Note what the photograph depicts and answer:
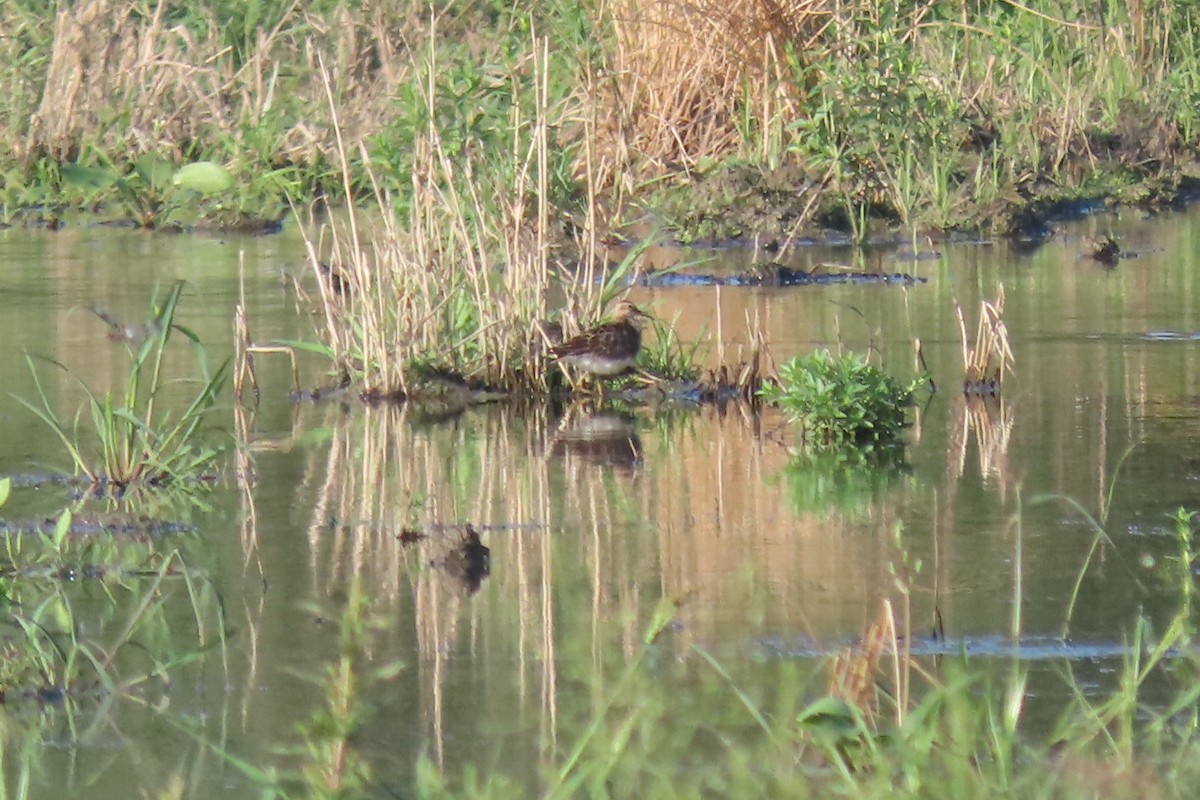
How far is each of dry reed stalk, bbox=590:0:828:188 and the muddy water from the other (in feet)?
16.0

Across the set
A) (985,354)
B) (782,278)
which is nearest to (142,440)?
(985,354)

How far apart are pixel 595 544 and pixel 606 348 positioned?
224 centimetres

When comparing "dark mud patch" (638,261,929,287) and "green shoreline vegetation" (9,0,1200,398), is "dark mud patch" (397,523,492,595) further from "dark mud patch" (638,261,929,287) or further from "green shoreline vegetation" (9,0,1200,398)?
"dark mud patch" (638,261,929,287)

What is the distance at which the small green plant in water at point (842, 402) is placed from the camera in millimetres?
7395

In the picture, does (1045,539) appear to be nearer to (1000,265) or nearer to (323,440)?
(323,440)

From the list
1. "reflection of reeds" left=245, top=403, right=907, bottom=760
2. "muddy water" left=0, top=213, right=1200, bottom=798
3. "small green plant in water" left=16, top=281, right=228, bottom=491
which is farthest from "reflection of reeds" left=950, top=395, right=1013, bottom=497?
"small green plant in water" left=16, top=281, right=228, bottom=491

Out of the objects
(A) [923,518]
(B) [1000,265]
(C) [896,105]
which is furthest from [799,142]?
(A) [923,518]

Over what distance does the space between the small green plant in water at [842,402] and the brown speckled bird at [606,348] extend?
81 centimetres

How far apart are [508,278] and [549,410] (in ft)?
1.72

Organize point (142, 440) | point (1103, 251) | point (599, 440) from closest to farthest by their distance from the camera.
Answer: point (142, 440) → point (599, 440) → point (1103, 251)

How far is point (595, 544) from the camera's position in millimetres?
5945

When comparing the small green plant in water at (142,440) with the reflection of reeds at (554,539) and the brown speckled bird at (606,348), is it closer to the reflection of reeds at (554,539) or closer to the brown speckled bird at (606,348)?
the reflection of reeds at (554,539)

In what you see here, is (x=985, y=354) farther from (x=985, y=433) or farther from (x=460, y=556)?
(x=460, y=556)

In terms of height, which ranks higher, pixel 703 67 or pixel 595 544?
pixel 703 67
